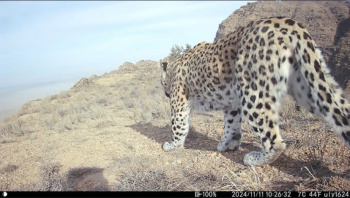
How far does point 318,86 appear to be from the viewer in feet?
12.6

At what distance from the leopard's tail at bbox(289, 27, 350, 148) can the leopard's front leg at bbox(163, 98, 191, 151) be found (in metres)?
2.48

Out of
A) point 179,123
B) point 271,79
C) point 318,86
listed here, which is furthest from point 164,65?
point 318,86

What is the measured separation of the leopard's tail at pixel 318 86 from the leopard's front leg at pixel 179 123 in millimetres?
2476

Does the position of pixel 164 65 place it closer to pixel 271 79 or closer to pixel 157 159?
pixel 157 159

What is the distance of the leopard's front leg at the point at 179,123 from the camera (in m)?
6.10

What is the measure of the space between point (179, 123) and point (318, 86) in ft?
9.57

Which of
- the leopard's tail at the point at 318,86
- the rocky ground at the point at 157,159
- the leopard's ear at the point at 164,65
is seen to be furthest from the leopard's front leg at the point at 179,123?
the leopard's tail at the point at 318,86

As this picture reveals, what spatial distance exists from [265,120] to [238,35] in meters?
1.43

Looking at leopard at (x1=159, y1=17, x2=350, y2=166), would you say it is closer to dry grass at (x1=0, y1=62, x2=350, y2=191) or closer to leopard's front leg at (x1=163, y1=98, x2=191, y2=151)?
dry grass at (x1=0, y1=62, x2=350, y2=191)

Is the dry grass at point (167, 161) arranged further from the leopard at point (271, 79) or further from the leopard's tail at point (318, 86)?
the leopard's tail at point (318, 86)

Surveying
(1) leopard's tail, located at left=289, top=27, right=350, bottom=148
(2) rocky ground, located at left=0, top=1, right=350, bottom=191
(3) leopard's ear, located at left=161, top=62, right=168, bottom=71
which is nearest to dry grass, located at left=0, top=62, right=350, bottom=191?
(2) rocky ground, located at left=0, top=1, right=350, bottom=191

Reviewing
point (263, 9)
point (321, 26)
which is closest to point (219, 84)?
point (321, 26)

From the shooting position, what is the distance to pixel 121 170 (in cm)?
518

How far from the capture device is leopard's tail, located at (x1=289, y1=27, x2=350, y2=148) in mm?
3711
